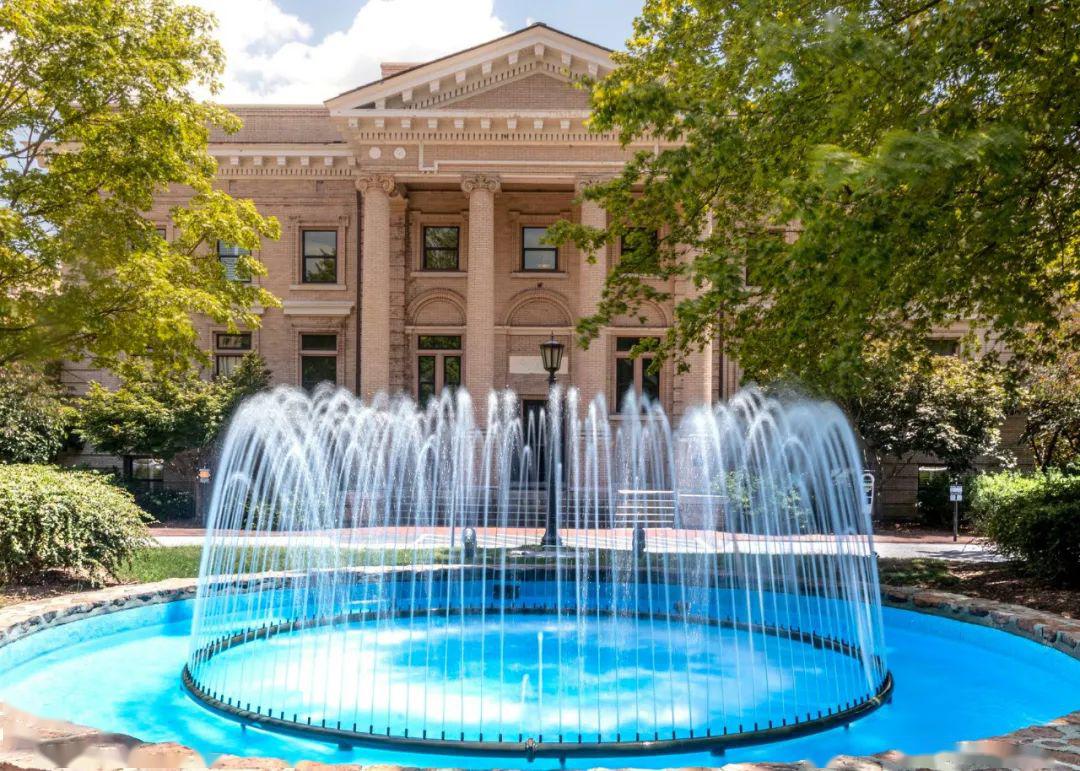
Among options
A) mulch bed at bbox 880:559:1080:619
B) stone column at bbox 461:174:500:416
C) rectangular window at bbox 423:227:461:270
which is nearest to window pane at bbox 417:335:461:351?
rectangular window at bbox 423:227:461:270

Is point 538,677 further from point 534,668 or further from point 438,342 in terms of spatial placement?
point 438,342

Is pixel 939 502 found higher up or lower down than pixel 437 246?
lower down

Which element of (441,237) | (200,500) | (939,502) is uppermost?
(441,237)

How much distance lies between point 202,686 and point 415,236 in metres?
24.1

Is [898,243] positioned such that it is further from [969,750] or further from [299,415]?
[299,415]

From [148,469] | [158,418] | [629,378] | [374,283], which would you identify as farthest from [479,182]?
[148,469]

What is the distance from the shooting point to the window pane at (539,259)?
32.1 m

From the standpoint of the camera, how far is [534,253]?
32.2 meters

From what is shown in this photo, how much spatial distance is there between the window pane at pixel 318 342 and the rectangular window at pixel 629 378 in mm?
10188

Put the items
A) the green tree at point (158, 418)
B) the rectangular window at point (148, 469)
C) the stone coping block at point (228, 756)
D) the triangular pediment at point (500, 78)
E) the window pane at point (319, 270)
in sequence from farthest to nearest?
the window pane at point (319, 270) < the rectangular window at point (148, 469) < the triangular pediment at point (500, 78) < the green tree at point (158, 418) < the stone coping block at point (228, 756)

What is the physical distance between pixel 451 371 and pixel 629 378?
6.36 meters

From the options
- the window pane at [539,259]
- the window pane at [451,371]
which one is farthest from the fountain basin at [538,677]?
the window pane at [539,259]

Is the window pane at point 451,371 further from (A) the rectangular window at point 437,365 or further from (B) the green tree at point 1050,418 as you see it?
(B) the green tree at point 1050,418

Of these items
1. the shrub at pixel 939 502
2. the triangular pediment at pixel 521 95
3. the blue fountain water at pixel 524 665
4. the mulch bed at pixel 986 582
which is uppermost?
the triangular pediment at pixel 521 95
